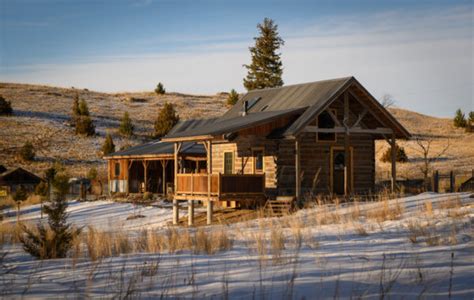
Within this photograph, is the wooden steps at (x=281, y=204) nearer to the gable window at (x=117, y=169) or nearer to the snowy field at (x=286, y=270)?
the snowy field at (x=286, y=270)

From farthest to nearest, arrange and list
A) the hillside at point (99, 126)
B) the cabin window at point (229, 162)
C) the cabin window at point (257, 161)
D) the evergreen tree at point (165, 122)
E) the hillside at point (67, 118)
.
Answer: the evergreen tree at point (165, 122) → the hillside at point (67, 118) → the hillside at point (99, 126) → the cabin window at point (229, 162) → the cabin window at point (257, 161)

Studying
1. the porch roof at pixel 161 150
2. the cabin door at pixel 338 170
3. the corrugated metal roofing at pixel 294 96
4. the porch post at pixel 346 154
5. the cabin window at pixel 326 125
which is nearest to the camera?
the porch post at pixel 346 154

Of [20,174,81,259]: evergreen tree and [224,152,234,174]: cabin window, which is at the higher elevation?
[224,152,234,174]: cabin window

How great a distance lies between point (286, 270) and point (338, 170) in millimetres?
20805

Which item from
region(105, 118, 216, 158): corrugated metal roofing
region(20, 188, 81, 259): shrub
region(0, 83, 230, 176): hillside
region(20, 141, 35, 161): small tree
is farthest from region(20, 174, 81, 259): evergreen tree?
region(20, 141, 35, 161): small tree

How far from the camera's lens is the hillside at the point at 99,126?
58375 mm

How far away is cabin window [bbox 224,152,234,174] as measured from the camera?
102ft

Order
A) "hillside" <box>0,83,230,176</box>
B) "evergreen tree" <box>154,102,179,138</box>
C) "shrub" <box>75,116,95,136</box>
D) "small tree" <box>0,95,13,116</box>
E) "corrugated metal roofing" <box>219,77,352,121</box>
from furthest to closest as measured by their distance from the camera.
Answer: "small tree" <box>0,95,13,116</box> < "shrub" <box>75,116,95,136</box> < "evergreen tree" <box>154,102,179,138</box> < "hillside" <box>0,83,230,176</box> < "corrugated metal roofing" <box>219,77,352,121</box>

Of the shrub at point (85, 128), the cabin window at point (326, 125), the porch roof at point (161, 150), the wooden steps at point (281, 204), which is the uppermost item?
the shrub at point (85, 128)

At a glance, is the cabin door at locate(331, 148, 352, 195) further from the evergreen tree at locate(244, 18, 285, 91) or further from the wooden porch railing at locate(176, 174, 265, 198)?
the evergreen tree at locate(244, 18, 285, 91)

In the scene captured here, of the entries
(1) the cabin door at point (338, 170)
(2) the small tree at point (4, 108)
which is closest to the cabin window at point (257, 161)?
(1) the cabin door at point (338, 170)

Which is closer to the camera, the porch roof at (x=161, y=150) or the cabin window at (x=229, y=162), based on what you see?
the cabin window at (x=229, y=162)

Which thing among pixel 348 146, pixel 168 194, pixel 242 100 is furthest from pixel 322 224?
pixel 168 194

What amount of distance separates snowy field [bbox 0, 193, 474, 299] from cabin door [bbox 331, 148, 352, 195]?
15.5 m
